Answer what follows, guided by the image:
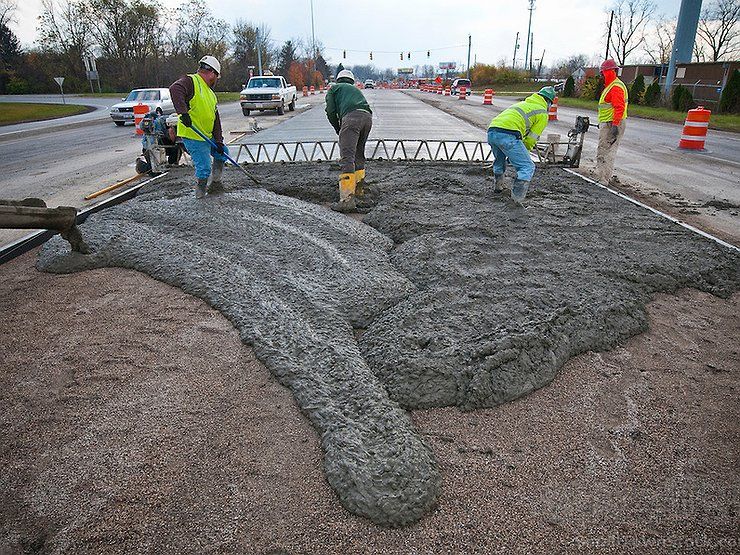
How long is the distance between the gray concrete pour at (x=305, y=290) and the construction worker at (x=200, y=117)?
0.43 metres

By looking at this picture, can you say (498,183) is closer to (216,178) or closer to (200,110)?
(216,178)

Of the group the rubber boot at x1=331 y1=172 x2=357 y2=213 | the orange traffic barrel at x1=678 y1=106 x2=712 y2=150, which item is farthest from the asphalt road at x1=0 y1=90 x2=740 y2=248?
the rubber boot at x1=331 y1=172 x2=357 y2=213

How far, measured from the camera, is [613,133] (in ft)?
26.4

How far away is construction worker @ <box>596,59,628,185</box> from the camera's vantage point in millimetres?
7797

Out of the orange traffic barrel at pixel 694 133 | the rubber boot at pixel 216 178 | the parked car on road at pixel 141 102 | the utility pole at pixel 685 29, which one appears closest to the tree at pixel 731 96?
the utility pole at pixel 685 29

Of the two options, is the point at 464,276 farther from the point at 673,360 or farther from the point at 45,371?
the point at 45,371

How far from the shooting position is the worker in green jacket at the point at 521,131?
609 cm

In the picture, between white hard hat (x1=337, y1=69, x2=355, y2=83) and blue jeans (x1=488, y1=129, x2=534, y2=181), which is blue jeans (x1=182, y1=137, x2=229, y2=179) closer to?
white hard hat (x1=337, y1=69, x2=355, y2=83)

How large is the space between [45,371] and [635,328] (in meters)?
4.10

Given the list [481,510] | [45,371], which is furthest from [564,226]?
[45,371]

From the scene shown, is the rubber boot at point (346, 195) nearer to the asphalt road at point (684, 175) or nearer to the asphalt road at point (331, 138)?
the asphalt road at point (331, 138)

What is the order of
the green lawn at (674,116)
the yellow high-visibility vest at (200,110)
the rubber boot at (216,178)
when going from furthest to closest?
the green lawn at (674,116) → the rubber boot at (216,178) → the yellow high-visibility vest at (200,110)

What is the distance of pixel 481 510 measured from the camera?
7.09ft

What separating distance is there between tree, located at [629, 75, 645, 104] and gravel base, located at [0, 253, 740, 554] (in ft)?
100
